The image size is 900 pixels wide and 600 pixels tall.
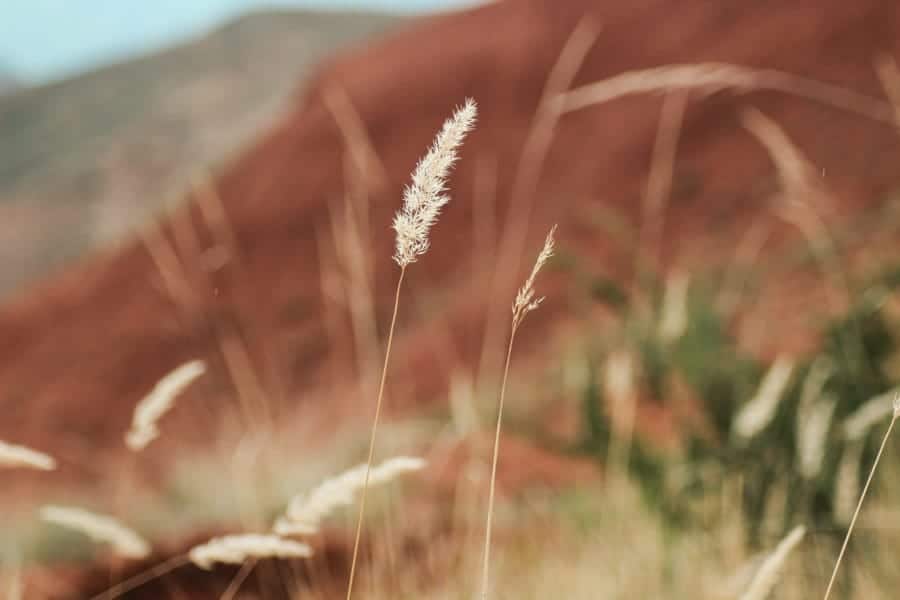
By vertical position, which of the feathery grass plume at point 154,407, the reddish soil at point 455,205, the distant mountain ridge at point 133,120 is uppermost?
the distant mountain ridge at point 133,120

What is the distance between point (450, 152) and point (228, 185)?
408 inches

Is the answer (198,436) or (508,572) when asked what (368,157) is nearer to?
(508,572)

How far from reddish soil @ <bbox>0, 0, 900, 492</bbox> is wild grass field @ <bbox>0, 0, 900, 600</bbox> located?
0.04m

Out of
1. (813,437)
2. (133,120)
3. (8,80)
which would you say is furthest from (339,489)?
(8,80)

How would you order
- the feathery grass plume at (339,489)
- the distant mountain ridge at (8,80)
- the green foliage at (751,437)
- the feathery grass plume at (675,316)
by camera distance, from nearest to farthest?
the feathery grass plume at (339,489) → the green foliage at (751,437) → the feathery grass plume at (675,316) → the distant mountain ridge at (8,80)

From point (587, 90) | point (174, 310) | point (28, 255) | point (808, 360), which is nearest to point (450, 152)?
point (587, 90)

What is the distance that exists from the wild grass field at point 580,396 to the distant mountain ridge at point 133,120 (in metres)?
17.6

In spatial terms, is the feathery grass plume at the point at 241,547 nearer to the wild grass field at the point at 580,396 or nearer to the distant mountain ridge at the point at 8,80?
the wild grass field at the point at 580,396

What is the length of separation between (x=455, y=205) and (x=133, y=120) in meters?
29.1

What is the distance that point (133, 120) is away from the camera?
34.9 metres

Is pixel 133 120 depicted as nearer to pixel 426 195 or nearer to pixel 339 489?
pixel 339 489

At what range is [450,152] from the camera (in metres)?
0.49

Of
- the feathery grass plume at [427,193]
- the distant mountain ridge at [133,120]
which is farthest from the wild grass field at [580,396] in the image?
the distant mountain ridge at [133,120]

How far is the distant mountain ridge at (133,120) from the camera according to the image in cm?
2725
